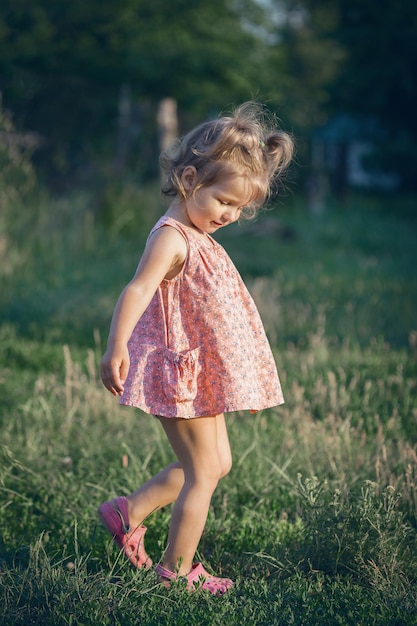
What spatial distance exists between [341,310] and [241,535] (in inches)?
179

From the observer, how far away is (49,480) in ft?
12.6

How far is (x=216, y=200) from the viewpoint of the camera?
3.04 meters

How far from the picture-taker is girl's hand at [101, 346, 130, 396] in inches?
109

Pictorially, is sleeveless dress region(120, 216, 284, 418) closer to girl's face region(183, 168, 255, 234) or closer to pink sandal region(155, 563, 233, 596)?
girl's face region(183, 168, 255, 234)

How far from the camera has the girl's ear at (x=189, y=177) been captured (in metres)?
3.05

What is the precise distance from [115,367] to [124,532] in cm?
77

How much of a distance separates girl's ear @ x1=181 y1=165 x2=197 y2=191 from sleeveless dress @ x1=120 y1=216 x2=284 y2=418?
145mm

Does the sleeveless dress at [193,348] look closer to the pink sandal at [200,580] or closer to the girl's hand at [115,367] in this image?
the girl's hand at [115,367]

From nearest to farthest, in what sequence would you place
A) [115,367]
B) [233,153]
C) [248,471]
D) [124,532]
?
[115,367]
[233,153]
[124,532]
[248,471]

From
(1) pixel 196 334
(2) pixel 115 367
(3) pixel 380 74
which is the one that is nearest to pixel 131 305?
(2) pixel 115 367

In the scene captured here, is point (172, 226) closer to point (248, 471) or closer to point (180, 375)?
point (180, 375)

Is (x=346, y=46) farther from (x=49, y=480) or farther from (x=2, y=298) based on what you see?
(x=49, y=480)

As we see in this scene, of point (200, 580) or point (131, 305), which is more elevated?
point (131, 305)

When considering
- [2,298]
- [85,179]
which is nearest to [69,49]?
[85,179]
